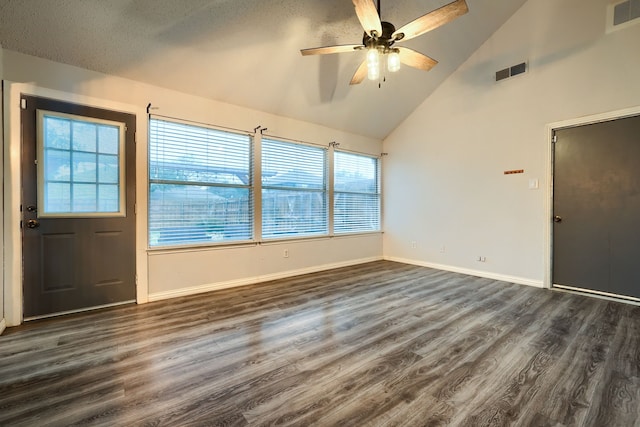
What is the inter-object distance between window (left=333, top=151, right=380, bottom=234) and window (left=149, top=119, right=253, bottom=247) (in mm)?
1828

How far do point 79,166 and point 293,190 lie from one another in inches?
A: 108

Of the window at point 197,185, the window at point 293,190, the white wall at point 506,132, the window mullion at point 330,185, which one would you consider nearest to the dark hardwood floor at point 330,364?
the window at point 197,185

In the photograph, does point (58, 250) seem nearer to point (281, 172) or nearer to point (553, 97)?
point (281, 172)

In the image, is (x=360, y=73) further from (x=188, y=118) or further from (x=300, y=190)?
(x=188, y=118)

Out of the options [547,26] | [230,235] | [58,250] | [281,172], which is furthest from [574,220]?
[58,250]

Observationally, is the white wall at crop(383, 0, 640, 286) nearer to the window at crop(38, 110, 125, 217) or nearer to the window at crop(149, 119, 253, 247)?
the window at crop(149, 119, 253, 247)

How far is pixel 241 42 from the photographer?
3.20m

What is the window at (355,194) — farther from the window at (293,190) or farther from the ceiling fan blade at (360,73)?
the ceiling fan blade at (360,73)

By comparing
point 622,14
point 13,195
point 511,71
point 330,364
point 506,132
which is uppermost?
point 622,14

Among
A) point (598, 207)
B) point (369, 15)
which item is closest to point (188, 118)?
point (369, 15)

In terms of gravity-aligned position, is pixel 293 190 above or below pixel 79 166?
below

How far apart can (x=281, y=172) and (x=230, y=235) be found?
4.29ft

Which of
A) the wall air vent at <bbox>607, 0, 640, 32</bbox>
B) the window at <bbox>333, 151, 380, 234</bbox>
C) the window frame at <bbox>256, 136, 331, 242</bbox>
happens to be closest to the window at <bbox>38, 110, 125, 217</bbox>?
the window frame at <bbox>256, 136, 331, 242</bbox>

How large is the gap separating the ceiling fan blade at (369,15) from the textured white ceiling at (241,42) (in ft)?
2.93
